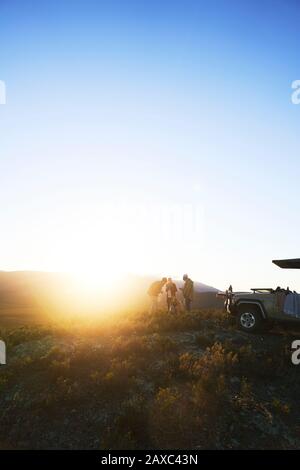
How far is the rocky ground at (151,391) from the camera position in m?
8.00

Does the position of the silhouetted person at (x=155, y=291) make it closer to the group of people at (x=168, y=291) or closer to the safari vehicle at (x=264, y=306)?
the group of people at (x=168, y=291)

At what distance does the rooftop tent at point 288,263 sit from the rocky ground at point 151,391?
2300 millimetres

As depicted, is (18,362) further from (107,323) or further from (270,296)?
(270,296)

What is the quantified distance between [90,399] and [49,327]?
241 inches

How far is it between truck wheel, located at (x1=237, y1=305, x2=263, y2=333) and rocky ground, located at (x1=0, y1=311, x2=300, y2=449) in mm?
293

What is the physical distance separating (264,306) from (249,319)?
0.83 metres

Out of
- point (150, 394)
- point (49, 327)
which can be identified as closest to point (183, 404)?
point (150, 394)

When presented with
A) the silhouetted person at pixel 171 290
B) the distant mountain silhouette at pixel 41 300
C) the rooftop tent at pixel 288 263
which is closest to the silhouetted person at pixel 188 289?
the silhouetted person at pixel 171 290

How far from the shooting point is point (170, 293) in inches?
717

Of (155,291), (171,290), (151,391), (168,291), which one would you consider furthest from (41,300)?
(151,391)

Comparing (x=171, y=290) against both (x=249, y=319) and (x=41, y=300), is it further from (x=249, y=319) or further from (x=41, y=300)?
(x=41, y=300)

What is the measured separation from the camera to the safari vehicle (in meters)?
12.2
